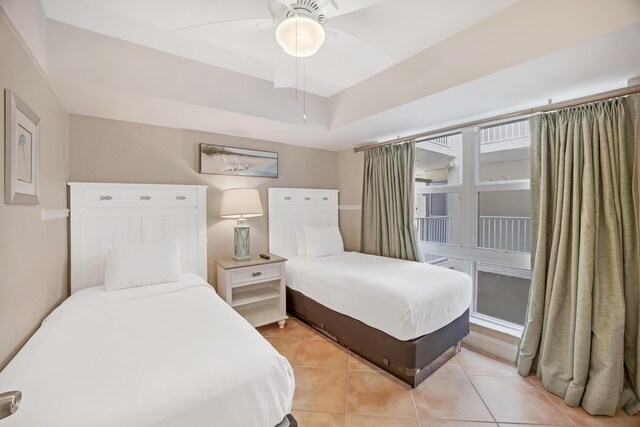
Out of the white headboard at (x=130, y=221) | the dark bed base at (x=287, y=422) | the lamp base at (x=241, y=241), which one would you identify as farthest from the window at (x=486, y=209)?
the white headboard at (x=130, y=221)

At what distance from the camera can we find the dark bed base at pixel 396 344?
187 centimetres

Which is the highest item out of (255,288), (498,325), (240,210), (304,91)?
(304,91)

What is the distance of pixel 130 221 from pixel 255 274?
3.99ft

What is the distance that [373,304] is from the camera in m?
2.02

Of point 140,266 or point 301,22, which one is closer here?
point 301,22

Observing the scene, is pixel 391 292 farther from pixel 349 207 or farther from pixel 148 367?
pixel 349 207

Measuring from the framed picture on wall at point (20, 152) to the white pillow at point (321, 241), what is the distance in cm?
230

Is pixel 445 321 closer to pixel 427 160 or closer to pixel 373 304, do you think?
pixel 373 304

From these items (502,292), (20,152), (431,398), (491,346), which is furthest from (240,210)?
(502,292)

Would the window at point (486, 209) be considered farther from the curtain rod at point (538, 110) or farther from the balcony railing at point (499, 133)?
the curtain rod at point (538, 110)

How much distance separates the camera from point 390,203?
3.16 meters

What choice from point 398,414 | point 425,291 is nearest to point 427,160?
point 425,291

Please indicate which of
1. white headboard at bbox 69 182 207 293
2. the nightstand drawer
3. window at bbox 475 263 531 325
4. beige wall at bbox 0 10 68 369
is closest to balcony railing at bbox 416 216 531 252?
window at bbox 475 263 531 325

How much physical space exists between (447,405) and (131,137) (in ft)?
10.8
